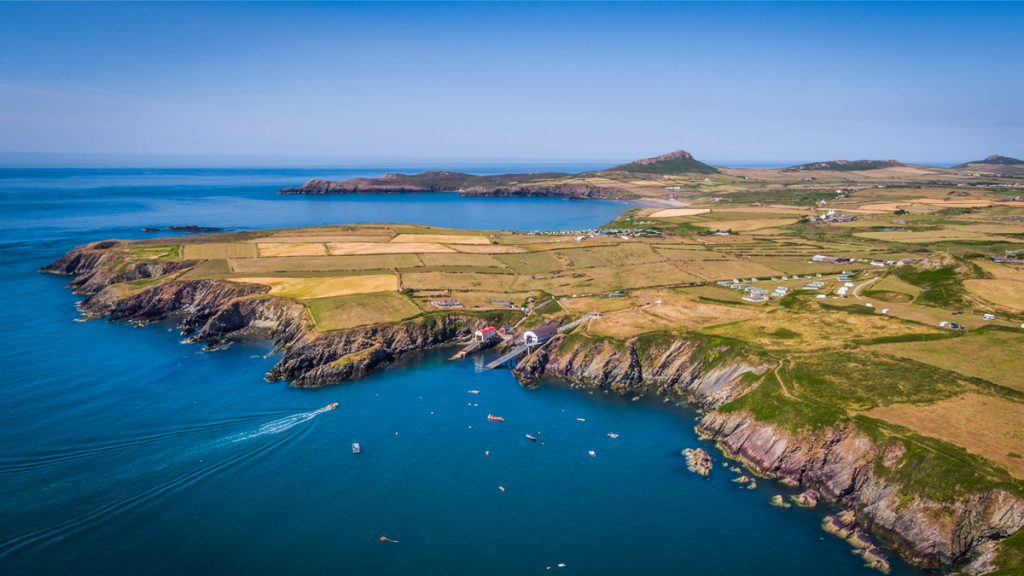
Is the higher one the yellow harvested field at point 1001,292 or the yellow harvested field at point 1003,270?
the yellow harvested field at point 1003,270

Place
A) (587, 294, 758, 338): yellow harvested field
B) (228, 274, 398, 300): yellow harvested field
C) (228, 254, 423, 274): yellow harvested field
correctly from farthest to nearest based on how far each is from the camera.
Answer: (228, 254, 423, 274): yellow harvested field, (228, 274, 398, 300): yellow harvested field, (587, 294, 758, 338): yellow harvested field

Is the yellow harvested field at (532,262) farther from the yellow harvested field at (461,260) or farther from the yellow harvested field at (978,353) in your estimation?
the yellow harvested field at (978,353)

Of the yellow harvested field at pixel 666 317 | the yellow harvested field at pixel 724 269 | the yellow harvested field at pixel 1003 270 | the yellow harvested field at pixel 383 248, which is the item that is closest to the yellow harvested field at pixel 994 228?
the yellow harvested field at pixel 1003 270

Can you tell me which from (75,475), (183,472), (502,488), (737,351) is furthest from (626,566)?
(75,475)

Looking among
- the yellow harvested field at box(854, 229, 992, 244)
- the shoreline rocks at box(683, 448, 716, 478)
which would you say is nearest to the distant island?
the shoreline rocks at box(683, 448, 716, 478)

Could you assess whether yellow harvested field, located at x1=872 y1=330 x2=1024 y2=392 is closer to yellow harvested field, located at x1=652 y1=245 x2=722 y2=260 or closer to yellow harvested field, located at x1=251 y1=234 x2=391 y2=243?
yellow harvested field, located at x1=652 y1=245 x2=722 y2=260

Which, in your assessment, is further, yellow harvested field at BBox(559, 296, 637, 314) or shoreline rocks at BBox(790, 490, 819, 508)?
yellow harvested field at BBox(559, 296, 637, 314)

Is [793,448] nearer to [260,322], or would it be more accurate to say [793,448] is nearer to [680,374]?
[680,374]

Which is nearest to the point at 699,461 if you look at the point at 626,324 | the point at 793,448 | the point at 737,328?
the point at 793,448
